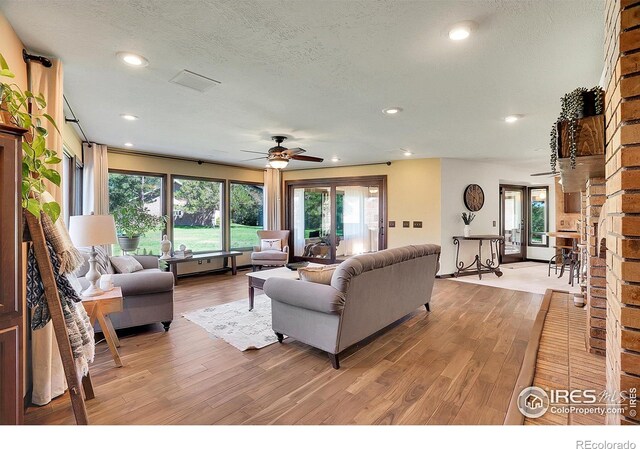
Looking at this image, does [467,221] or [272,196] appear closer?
[467,221]

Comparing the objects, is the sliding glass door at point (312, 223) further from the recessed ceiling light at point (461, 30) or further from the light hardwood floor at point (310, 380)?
the recessed ceiling light at point (461, 30)

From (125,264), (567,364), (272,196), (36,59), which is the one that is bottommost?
(567,364)

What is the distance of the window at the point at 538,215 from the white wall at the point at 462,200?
4.31 ft

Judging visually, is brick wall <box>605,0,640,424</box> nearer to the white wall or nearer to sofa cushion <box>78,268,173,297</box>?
sofa cushion <box>78,268,173,297</box>

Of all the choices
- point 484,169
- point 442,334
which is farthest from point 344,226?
point 442,334

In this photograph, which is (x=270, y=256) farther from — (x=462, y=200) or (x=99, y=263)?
(x=462, y=200)

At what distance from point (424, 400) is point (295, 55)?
258 centimetres

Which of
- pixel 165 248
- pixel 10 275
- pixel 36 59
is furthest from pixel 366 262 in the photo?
pixel 165 248

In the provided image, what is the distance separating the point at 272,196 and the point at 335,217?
1.65 meters

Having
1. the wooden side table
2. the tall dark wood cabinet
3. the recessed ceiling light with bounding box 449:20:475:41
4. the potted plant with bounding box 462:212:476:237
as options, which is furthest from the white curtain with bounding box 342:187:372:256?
the tall dark wood cabinet

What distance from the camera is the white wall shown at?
6.30 m

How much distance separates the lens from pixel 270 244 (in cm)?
705

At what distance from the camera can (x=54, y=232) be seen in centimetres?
174
